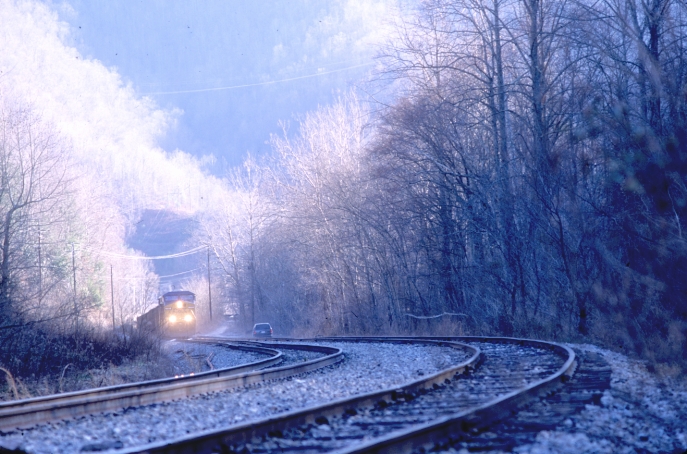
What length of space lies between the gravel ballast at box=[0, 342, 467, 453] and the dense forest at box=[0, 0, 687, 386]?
4.41 meters

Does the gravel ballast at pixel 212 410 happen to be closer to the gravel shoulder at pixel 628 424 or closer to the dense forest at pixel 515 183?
the gravel shoulder at pixel 628 424

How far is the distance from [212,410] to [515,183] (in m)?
17.0

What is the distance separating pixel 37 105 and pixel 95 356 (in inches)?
936

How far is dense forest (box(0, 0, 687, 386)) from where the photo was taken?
13953 millimetres

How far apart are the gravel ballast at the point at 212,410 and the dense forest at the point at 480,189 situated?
14.5ft

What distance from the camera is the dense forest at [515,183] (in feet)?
44.7

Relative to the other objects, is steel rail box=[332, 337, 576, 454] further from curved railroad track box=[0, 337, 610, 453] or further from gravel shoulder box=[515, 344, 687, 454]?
gravel shoulder box=[515, 344, 687, 454]

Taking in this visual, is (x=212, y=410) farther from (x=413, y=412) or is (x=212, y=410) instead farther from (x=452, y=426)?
(x=452, y=426)

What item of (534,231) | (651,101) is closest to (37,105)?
(534,231)

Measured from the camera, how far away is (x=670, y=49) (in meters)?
15.0

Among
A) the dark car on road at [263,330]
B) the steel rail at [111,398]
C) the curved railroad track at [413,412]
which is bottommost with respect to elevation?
the curved railroad track at [413,412]

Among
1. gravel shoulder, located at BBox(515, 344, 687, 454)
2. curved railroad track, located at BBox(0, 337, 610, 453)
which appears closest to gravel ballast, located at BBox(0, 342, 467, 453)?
curved railroad track, located at BBox(0, 337, 610, 453)

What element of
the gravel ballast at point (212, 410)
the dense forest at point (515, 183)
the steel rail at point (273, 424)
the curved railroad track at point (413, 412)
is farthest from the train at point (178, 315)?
the steel rail at point (273, 424)

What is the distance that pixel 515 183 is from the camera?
2261 centimetres
